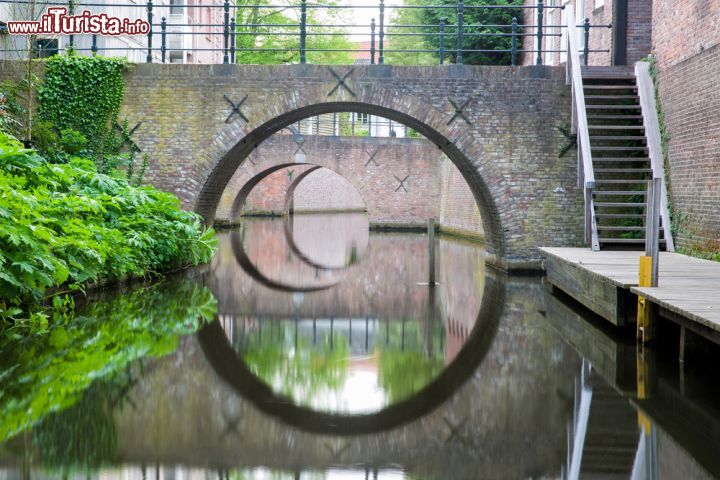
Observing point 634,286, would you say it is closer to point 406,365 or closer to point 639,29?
point 406,365

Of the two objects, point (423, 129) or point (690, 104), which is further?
point (423, 129)

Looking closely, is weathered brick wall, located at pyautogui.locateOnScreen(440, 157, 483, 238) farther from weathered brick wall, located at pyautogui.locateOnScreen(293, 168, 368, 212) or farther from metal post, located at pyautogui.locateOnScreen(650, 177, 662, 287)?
weathered brick wall, located at pyautogui.locateOnScreen(293, 168, 368, 212)

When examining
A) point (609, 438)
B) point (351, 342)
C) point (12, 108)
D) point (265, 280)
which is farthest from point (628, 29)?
point (609, 438)

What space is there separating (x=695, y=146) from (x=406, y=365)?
24.3 ft

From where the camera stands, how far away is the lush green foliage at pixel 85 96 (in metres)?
16.5

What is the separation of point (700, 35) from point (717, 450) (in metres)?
9.50

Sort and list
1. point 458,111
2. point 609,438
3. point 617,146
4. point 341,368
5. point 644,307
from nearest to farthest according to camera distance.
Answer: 1. point 609,438
2. point 341,368
3. point 644,307
4. point 617,146
5. point 458,111

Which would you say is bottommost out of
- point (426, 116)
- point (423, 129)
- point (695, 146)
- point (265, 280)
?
point (265, 280)

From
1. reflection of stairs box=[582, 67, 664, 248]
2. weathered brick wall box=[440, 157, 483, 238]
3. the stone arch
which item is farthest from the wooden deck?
weathered brick wall box=[440, 157, 483, 238]

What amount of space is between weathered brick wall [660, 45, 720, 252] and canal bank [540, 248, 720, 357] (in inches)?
20.1

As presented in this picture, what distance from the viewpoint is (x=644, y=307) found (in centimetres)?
845

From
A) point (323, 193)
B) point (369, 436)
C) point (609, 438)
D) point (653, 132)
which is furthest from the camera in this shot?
point (323, 193)

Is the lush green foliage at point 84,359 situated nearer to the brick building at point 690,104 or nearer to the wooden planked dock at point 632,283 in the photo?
the wooden planked dock at point 632,283

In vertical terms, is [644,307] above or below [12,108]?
below
